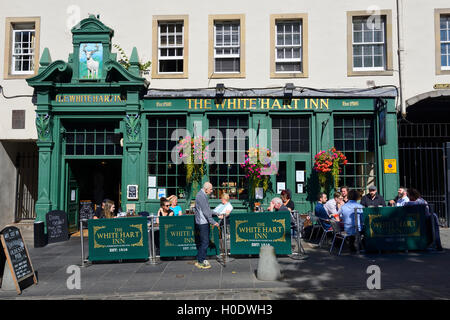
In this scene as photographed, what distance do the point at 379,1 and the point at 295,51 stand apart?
3.39 meters

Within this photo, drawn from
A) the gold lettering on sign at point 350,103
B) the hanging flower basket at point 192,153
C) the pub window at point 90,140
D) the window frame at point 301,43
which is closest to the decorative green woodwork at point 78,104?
the pub window at point 90,140

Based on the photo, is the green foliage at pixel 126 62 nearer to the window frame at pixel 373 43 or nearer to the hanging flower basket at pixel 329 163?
the hanging flower basket at pixel 329 163

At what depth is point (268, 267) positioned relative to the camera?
21.9 feet

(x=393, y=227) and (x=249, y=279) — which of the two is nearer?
(x=249, y=279)

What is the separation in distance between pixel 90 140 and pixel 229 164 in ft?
17.1

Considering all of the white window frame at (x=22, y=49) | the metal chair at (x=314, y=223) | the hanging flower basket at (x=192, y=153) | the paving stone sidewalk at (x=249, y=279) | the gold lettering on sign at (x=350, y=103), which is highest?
the white window frame at (x=22, y=49)

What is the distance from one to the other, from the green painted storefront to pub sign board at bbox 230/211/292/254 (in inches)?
137

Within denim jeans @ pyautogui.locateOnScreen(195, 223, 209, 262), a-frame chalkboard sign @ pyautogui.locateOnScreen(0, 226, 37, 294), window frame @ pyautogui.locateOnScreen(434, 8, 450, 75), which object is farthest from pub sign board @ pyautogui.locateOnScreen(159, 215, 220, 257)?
window frame @ pyautogui.locateOnScreen(434, 8, 450, 75)

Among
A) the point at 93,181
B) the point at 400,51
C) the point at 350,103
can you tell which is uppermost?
the point at 400,51

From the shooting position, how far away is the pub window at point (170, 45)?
12.6 meters

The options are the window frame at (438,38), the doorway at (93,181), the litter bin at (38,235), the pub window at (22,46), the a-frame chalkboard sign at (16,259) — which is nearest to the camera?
the a-frame chalkboard sign at (16,259)

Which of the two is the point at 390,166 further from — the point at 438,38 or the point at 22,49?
the point at 22,49

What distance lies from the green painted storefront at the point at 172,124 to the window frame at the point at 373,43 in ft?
2.44

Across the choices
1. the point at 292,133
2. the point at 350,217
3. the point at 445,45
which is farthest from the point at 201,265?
the point at 445,45
